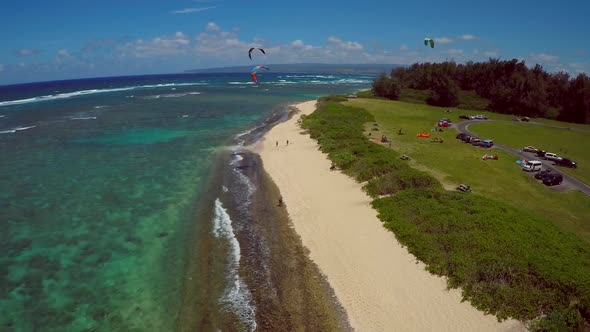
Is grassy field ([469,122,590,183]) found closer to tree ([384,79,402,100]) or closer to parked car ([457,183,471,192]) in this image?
parked car ([457,183,471,192])

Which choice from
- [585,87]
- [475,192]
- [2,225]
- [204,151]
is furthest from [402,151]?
[585,87]

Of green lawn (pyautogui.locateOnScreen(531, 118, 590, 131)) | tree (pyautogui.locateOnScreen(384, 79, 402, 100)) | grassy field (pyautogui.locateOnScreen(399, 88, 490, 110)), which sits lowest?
green lawn (pyautogui.locateOnScreen(531, 118, 590, 131))

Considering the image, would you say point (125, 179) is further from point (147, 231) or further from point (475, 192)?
point (475, 192)

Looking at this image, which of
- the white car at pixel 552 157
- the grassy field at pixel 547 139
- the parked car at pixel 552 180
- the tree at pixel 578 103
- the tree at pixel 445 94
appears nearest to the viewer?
the parked car at pixel 552 180

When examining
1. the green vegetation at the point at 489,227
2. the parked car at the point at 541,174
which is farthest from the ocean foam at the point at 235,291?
the parked car at the point at 541,174

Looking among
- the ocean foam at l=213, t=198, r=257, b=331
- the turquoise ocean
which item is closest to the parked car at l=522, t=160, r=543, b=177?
the turquoise ocean

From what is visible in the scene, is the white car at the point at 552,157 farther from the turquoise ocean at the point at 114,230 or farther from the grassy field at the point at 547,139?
the turquoise ocean at the point at 114,230

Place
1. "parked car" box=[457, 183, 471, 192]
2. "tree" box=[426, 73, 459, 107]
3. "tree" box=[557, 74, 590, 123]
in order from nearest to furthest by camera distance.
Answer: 1. "parked car" box=[457, 183, 471, 192]
2. "tree" box=[557, 74, 590, 123]
3. "tree" box=[426, 73, 459, 107]
